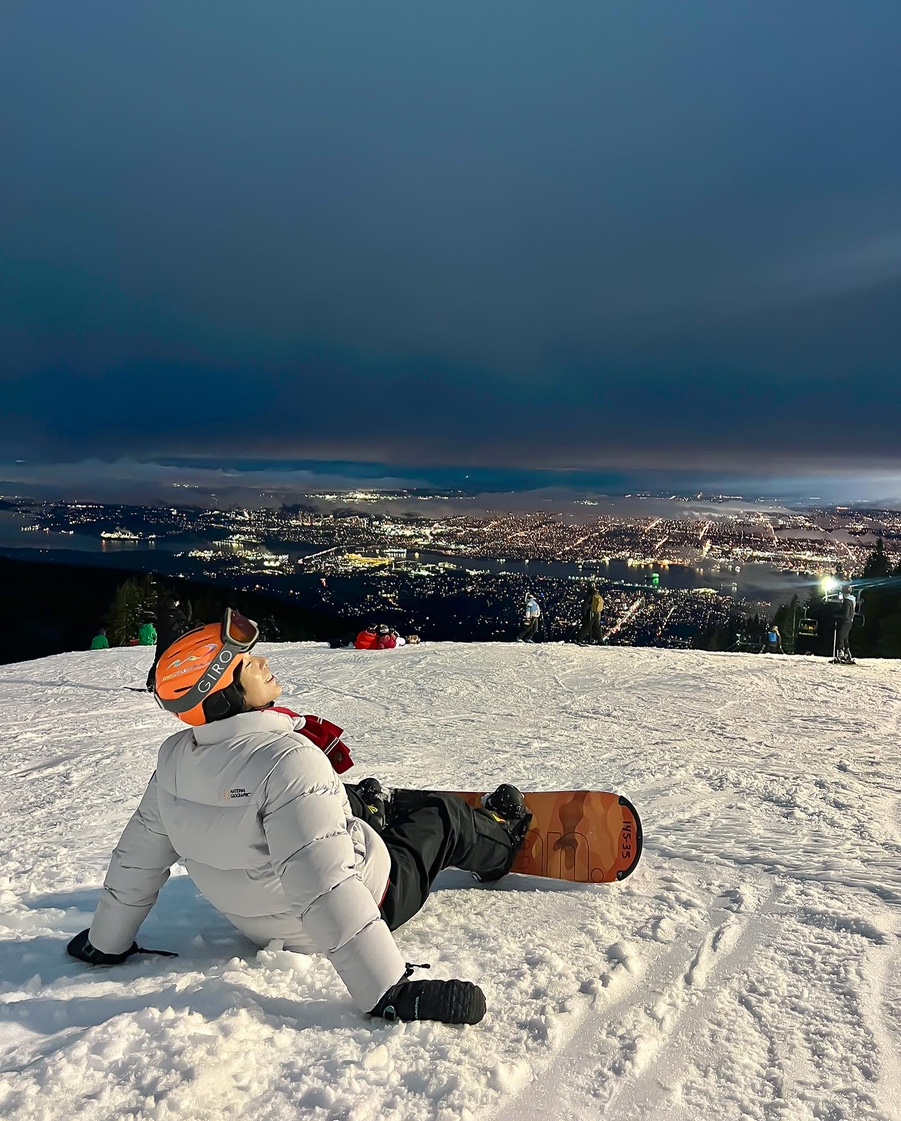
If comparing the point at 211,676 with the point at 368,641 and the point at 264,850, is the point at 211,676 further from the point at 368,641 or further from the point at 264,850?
the point at 368,641

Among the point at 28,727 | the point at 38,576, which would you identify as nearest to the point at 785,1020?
the point at 28,727

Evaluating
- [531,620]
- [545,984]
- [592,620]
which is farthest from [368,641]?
[545,984]

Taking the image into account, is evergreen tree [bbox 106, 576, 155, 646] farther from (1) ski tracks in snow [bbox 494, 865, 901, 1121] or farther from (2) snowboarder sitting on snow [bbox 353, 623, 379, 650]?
(1) ski tracks in snow [bbox 494, 865, 901, 1121]

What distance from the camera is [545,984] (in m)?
2.44

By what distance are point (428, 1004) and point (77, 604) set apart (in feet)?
207

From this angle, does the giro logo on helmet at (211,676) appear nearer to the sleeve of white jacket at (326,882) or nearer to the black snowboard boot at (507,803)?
the sleeve of white jacket at (326,882)

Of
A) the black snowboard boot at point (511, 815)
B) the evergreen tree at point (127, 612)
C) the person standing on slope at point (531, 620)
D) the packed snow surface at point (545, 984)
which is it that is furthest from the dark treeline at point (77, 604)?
the black snowboard boot at point (511, 815)

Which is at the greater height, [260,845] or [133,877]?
[260,845]

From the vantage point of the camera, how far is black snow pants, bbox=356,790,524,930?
8.95ft

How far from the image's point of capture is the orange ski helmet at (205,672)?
2.27 metres

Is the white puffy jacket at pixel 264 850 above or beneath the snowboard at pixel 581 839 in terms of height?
above

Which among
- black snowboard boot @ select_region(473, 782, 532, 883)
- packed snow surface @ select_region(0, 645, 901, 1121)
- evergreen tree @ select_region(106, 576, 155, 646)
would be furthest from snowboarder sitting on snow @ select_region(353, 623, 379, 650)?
evergreen tree @ select_region(106, 576, 155, 646)

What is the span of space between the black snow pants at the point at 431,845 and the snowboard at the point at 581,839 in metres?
0.13

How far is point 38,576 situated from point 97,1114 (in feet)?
227
